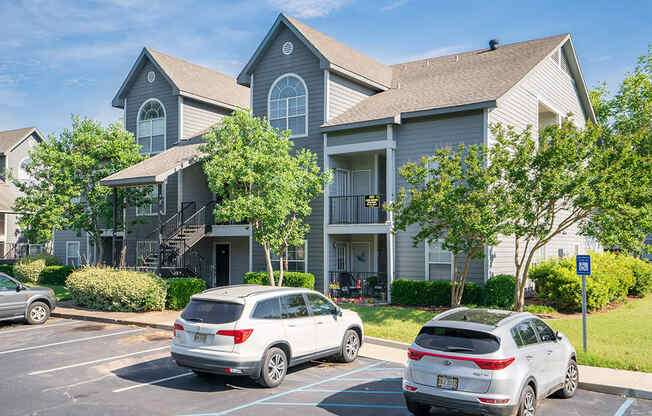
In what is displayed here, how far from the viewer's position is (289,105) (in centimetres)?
2289

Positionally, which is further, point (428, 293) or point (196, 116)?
point (196, 116)

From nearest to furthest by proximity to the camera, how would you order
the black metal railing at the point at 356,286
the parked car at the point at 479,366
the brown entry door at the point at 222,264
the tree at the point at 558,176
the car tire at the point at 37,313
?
the parked car at the point at 479,366
the tree at the point at 558,176
the car tire at the point at 37,313
the black metal railing at the point at 356,286
the brown entry door at the point at 222,264

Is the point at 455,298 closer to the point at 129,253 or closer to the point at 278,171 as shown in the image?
the point at 278,171

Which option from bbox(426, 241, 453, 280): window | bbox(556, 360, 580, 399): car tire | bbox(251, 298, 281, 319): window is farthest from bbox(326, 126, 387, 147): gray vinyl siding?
bbox(556, 360, 580, 399): car tire

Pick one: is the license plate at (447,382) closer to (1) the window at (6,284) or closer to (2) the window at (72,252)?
(1) the window at (6,284)

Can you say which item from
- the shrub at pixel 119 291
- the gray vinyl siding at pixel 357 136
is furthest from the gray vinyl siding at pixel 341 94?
the shrub at pixel 119 291

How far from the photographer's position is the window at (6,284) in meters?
15.8

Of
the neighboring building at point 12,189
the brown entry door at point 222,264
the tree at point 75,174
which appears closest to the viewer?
the tree at point 75,174

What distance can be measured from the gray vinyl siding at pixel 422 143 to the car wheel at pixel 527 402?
10941 millimetres

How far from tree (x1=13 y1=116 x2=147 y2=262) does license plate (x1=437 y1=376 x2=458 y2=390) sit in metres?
20.7

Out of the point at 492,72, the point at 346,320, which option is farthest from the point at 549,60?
the point at 346,320

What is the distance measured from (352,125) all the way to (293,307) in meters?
11.6

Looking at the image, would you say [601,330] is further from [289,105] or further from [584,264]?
[289,105]

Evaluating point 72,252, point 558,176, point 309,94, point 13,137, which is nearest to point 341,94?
point 309,94
